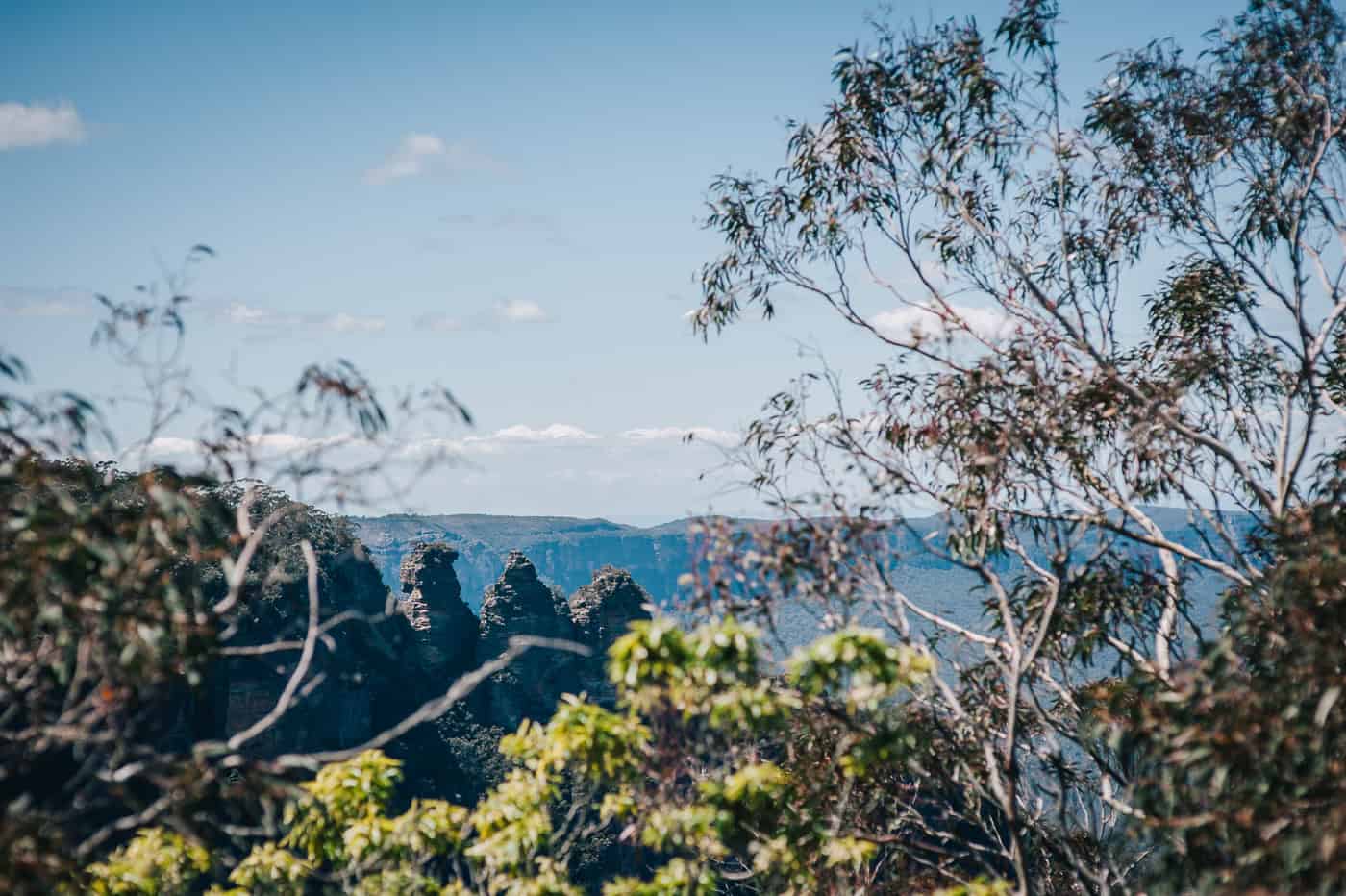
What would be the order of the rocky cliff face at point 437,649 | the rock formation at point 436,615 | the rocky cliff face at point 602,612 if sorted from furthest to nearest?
the rocky cliff face at point 602,612
the rock formation at point 436,615
the rocky cliff face at point 437,649

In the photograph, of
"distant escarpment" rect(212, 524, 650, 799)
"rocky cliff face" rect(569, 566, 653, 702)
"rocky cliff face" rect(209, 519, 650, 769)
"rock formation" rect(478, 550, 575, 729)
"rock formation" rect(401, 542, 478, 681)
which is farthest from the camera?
"rocky cliff face" rect(569, 566, 653, 702)

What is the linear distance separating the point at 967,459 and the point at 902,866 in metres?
4.25

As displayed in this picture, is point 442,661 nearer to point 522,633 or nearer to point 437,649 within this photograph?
point 437,649

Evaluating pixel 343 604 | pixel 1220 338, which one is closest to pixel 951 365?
pixel 1220 338

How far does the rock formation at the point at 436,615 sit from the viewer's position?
44250 millimetres

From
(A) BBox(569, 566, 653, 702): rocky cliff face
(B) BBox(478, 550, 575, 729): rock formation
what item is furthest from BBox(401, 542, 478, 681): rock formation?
(A) BBox(569, 566, 653, 702): rocky cliff face

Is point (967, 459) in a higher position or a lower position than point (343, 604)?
higher

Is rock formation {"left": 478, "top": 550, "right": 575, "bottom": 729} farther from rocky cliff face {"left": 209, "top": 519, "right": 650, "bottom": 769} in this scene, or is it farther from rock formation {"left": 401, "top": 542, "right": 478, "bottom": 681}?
rock formation {"left": 401, "top": 542, "right": 478, "bottom": 681}

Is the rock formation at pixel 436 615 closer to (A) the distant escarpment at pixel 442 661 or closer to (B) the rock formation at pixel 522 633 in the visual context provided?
(A) the distant escarpment at pixel 442 661

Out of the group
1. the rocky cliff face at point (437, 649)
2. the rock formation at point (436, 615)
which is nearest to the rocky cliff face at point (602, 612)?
the rocky cliff face at point (437, 649)

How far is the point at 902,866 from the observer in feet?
32.4

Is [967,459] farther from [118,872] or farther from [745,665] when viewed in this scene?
[118,872]

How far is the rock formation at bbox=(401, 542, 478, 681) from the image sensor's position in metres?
44.2

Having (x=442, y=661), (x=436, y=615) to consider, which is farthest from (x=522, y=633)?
(x=436, y=615)
